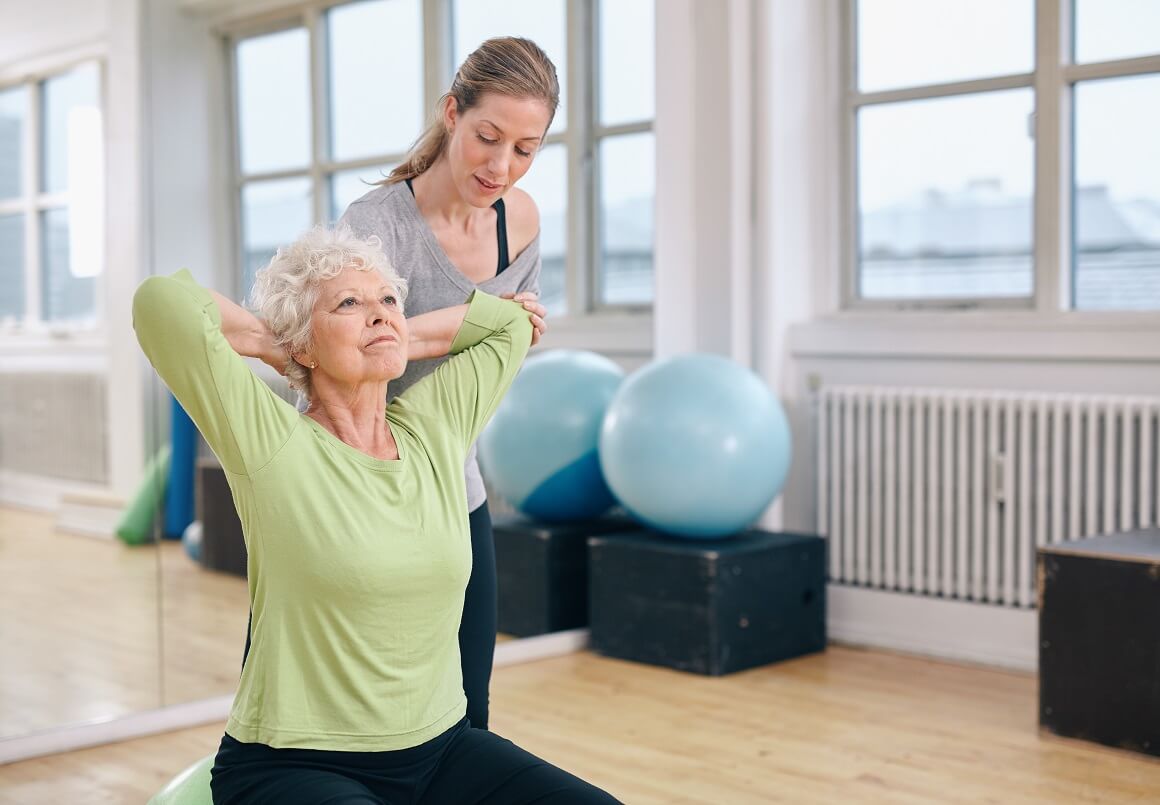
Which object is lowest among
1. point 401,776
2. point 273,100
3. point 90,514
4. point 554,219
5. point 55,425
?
point 401,776

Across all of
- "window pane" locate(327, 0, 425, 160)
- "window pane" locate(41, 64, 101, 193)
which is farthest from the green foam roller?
"window pane" locate(327, 0, 425, 160)

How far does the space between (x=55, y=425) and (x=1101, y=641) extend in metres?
2.31

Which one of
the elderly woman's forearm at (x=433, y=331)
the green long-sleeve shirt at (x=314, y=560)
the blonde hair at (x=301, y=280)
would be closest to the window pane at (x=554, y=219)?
the elderly woman's forearm at (x=433, y=331)

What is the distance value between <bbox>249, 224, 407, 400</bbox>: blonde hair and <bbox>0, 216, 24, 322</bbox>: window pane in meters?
1.46

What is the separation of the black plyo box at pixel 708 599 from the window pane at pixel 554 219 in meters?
0.74

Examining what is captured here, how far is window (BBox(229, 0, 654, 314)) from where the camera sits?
316cm

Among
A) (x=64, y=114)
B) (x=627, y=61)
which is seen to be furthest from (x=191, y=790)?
(x=627, y=61)

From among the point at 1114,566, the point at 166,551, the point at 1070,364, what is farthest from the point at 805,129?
the point at 166,551

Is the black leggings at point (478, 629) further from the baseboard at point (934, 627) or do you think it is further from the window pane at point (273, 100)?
the baseboard at point (934, 627)

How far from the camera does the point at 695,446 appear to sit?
3.44 metres

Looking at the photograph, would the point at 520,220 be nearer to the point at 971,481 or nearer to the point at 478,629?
the point at 478,629

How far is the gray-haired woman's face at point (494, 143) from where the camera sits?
6.00 ft

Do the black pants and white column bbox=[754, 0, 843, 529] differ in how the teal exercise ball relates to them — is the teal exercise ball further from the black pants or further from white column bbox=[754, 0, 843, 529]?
white column bbox=[754, 0, 843, 529]

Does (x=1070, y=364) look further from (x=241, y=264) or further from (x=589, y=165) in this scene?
(x=241, y=264)
